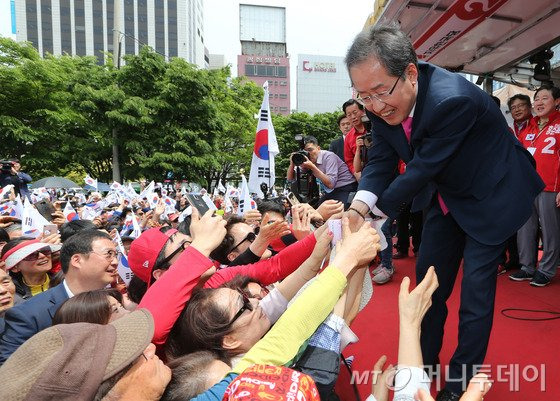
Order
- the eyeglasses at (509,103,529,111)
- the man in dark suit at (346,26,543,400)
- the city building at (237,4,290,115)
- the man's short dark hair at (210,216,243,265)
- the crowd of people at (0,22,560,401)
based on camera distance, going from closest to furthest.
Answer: the crowd of people at (0,22,560,401) < the man in dark suit at (346,26,543,400) < the man's short dark hair at (210,216,243,265) < the eyeglasses at (509,103,529,111) < the city building at (237,4,290,115)

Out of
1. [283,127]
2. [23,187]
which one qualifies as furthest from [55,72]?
[283,127]

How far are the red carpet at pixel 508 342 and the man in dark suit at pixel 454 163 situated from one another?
31 centimetres

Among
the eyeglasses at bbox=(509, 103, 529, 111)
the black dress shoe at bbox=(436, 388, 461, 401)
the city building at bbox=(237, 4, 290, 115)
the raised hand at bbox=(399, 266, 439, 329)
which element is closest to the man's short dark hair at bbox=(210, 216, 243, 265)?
the black dress shoe at bbox=(436, 388, 461, 401)

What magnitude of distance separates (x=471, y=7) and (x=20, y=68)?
54.8ft

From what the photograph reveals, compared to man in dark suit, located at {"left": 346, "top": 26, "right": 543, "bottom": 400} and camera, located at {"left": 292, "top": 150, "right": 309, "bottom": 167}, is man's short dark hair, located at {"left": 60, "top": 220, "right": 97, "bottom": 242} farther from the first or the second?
man in dark suit, located at {"left": 346, "top": 26, "right": 543, "bottom": 400}

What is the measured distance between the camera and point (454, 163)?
5.49 feet

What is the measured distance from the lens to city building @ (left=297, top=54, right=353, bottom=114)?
6794cm

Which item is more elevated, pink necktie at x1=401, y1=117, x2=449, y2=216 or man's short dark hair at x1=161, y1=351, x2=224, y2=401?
pink necktie at x1=401, y1=117, x2=449, y2=216

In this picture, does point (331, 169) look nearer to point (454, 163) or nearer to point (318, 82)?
point (454, 163)

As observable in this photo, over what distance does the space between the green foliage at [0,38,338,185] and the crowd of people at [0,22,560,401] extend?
14.1m

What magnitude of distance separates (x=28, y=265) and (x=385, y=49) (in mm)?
2641

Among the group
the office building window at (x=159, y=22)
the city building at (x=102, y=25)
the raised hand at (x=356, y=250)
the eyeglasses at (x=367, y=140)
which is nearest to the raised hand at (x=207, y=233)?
the raised hand at (x=356, y=250)

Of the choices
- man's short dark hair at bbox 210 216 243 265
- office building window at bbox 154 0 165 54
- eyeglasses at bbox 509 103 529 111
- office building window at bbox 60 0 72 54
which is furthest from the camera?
office building window at bbox 154 0 165 54

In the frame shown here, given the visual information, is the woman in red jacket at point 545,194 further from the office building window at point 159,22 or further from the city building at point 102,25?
the office building window at point 159,22
